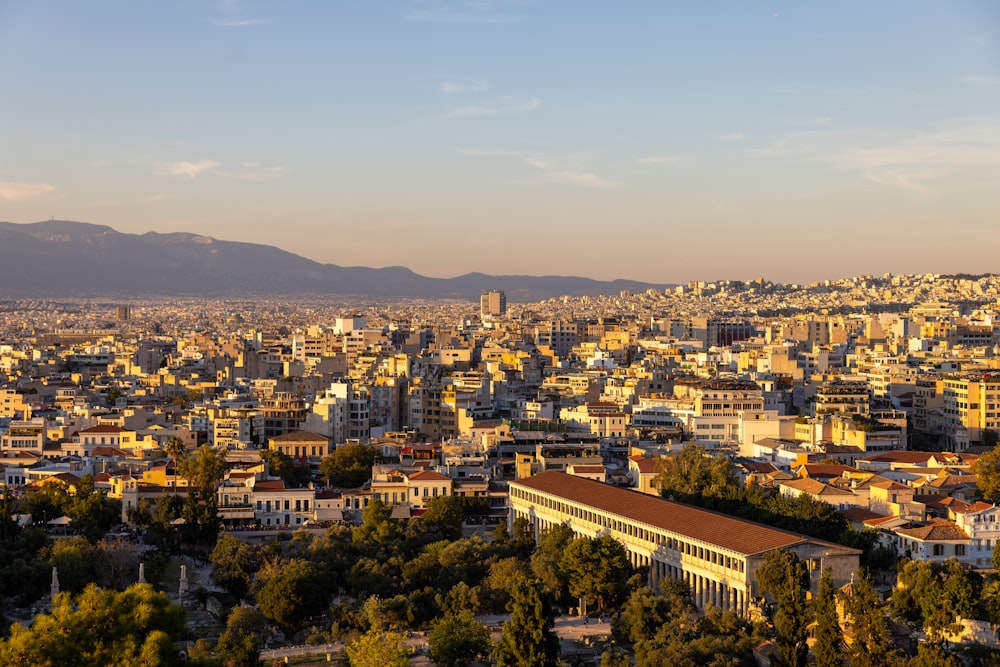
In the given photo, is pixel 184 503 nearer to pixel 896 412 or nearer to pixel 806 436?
pixel 806 436

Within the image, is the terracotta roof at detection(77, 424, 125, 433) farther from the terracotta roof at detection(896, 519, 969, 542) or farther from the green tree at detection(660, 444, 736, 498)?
the terracotta roof at detection(896, 519, 969, 542)

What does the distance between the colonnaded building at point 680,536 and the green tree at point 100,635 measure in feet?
40.9

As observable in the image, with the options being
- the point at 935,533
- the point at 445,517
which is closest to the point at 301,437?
the point at 445,517

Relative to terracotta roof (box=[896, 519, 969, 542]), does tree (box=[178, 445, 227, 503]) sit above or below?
below

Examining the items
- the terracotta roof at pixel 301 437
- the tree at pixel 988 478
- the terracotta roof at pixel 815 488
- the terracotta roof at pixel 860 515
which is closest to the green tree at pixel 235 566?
the terracotta roof at pixel 815 488

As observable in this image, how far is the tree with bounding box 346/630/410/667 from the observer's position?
79.8 ft

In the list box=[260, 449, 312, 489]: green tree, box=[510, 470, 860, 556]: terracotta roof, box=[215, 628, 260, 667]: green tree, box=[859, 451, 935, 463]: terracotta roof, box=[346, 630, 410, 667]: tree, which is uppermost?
box=[859, 451, 935, 463]: terracotta roof

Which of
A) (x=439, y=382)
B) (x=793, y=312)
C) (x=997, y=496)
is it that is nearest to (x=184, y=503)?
(x=997, y=496)

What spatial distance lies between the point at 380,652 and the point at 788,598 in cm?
740

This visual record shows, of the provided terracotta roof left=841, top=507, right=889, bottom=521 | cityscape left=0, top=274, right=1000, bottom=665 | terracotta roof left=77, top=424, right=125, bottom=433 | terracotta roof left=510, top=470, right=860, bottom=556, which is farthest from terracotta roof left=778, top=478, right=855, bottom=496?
terracotta roof left=77, top=424, right=125, bottom=433

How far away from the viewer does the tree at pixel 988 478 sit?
37.0m

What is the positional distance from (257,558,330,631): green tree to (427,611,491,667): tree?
3783mm

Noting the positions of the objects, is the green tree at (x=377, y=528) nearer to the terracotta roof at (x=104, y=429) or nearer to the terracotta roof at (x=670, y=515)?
the terracotta roof at (x=670, y=515)

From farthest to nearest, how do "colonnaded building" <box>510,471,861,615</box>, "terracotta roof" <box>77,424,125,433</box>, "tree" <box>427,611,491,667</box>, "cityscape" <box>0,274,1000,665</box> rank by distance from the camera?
1. "terracotta roof" <box>77,424,125,433</box>
2. "colonnaded building" <box>510,471,861,615</box>
3. "cityscape" <box>0,274,1000,665</box>
4. "tree" <box>427,611,491,667</box>
